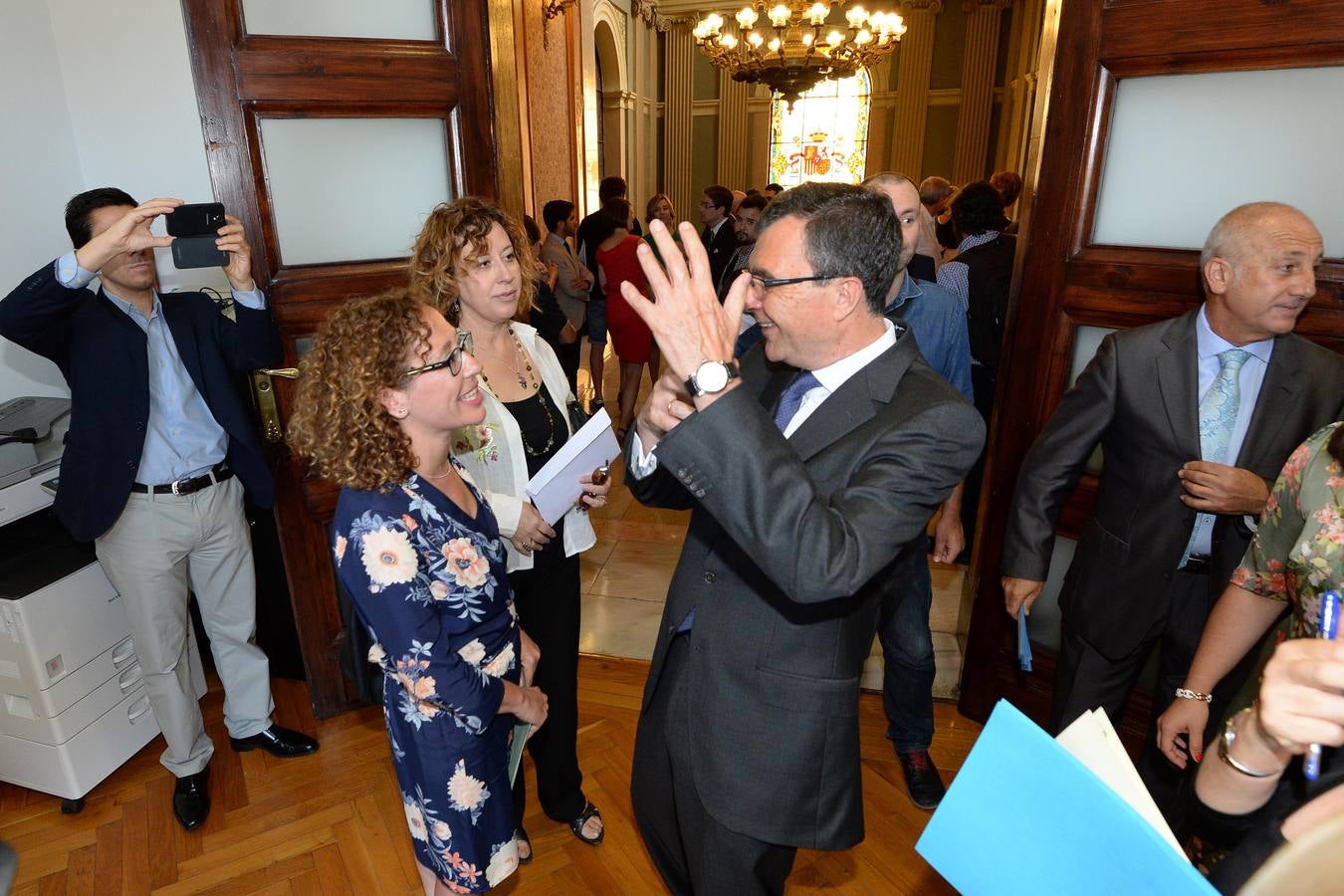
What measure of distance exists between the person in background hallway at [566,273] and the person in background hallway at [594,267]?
0.13 meters

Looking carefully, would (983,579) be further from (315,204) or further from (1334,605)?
(315,204)

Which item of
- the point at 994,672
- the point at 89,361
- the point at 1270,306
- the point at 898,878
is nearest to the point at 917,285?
the point at 1270,306

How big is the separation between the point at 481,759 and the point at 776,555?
3.05ft

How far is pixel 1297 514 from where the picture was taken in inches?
51.0

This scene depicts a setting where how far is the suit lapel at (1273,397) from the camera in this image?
1.83 metres

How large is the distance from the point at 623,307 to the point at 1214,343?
4447 millimetres

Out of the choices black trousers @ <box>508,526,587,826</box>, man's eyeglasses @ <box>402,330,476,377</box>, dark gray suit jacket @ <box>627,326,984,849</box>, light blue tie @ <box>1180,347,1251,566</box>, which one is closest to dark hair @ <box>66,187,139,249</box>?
man's eyeglasses @ <box>402,330,476,377</box>

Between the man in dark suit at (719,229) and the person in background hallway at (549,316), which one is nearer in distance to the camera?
the person in background hallway at (549,316)

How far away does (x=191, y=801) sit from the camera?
243 cm

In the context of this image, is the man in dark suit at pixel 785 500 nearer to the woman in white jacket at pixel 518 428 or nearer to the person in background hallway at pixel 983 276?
the woman in white jacket at pixel 518 428

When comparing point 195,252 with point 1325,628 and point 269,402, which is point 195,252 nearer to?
point 269,402

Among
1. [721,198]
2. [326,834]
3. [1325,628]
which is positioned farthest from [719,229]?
[1325,628]

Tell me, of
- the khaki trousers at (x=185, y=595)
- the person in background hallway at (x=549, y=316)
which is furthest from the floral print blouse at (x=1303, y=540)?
the person in background hallway at (x=549, y=316)

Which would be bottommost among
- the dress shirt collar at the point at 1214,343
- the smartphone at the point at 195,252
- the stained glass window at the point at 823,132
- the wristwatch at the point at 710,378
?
the dress shirt collar at the point at 1214,343
